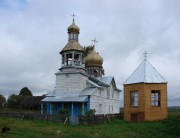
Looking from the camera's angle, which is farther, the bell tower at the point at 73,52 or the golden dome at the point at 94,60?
the golden dome at the point at 94,60

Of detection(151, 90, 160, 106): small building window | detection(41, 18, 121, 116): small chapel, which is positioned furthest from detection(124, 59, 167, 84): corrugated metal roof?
detection(41, 18, 121, 116): small chapel

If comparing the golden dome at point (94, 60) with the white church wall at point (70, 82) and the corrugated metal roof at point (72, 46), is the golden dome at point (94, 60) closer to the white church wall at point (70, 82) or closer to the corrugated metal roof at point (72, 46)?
the corrugated metal roof at point (72, 46)

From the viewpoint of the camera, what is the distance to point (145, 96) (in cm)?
2934

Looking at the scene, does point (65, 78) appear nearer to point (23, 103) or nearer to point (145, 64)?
point (145, 64)

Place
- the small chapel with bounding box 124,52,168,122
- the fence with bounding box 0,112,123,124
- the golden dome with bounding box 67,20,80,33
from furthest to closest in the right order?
the golden dome with bounding box 67,20,80,33
the small chapel with bounding box 124,52,168,122
the fence with bounding box 0,112,123,124

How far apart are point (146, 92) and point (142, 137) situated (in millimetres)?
10832

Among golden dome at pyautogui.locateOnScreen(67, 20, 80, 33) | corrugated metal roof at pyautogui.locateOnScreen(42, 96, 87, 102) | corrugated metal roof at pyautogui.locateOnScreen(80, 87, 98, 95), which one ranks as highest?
golden dome at pyautogui.locateOnScreen(67, 20, 80, 33)

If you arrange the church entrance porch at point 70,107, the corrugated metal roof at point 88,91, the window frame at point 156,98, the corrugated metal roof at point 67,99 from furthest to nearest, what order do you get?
the corrugated metal roof at point 88,91, the church entrance porch at point 70,107, the corrugated metal roof at point 67,99, the window frame at point 156,98

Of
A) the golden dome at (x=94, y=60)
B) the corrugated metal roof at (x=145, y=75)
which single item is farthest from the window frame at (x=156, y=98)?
the golden dome at (x=94, y=60)

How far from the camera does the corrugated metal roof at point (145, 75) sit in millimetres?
Result: 30234

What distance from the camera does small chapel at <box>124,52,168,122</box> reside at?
29.3 m

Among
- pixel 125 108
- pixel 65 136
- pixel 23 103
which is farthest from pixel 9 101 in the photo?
pixel 65 136

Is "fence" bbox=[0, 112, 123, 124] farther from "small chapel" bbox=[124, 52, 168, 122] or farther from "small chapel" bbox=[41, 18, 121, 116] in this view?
"small chapel" bbox=[41, 18, 121, 116]

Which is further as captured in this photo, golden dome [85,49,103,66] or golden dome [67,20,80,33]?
golden dome [85,49,103,66]
